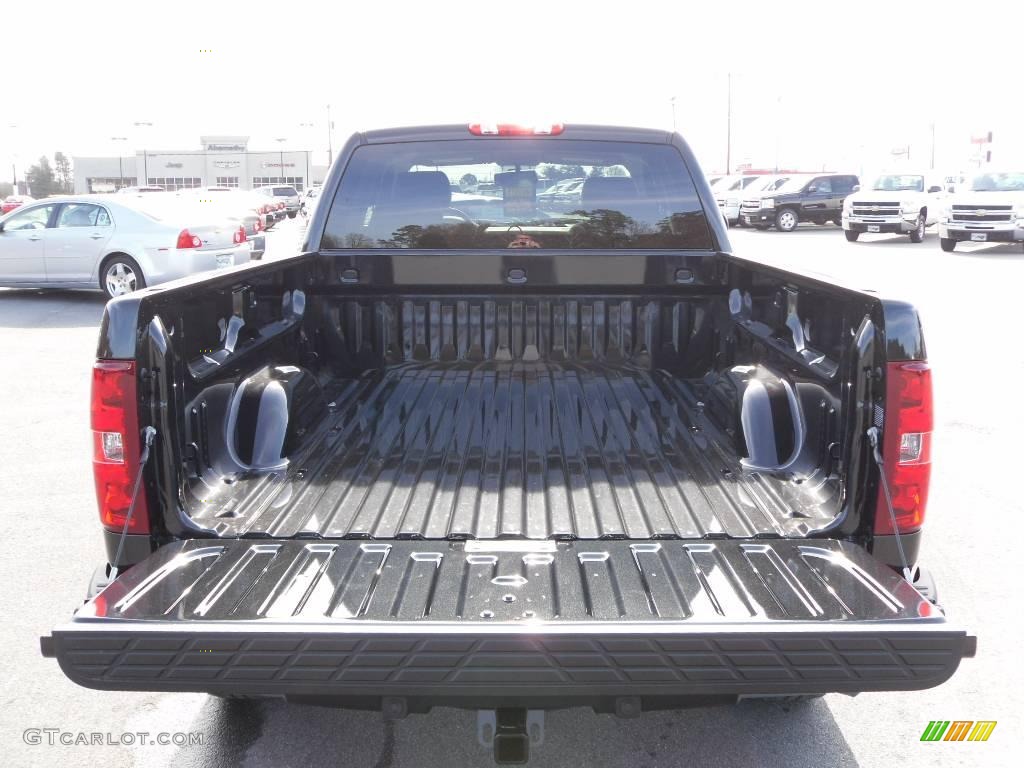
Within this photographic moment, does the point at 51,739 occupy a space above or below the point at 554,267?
below

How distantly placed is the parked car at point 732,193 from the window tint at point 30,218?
75.0 ft

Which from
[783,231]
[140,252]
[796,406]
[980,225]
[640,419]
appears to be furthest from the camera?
[783,231]

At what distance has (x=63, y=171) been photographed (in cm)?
13512

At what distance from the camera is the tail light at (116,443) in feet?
8.59

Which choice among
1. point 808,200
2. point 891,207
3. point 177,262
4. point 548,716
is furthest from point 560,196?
point 808,200

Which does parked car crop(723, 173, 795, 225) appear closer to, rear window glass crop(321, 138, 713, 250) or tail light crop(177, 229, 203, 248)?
tail light crop(177, 229, 203, 248)

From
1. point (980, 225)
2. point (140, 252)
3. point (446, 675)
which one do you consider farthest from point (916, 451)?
point (980, 225)

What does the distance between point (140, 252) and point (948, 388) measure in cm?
1095

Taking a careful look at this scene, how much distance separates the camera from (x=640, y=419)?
400 cm

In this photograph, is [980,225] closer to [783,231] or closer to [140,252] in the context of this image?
[783,231]

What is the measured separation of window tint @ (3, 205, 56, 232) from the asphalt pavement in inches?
324

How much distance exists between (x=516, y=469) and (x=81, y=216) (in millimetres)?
13110

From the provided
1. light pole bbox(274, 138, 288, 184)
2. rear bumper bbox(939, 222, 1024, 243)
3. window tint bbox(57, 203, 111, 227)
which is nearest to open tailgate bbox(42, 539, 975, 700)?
window tint bbox(57, 203, 111, 227)

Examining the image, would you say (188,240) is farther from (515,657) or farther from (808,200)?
(808,200)
